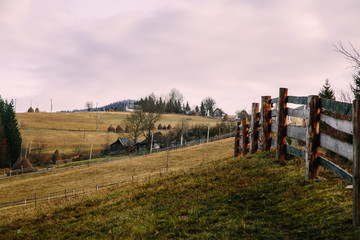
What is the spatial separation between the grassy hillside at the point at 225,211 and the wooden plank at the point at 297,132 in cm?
88

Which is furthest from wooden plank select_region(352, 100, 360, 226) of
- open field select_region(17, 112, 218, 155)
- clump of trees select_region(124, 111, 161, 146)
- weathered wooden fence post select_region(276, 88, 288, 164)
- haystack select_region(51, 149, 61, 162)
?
haystack select_region(51, 149, 61, 162)

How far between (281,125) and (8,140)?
80.1m

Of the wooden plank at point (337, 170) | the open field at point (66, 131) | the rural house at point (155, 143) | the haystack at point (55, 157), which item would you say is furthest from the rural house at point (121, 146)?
the wooden plank at point (337, 170)

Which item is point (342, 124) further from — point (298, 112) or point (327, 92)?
point (327, 92)

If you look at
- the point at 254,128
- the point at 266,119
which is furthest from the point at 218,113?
the point at 266,119

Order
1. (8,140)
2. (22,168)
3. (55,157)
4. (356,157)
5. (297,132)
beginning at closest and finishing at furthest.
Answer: (356,157), (297,132), (22,168), (55,157), (8,140)

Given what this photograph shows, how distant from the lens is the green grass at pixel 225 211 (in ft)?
15.3

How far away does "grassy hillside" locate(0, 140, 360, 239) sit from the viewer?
468 centimetres

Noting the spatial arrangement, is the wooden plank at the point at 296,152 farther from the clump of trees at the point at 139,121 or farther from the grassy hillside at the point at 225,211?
the clump of trees at the point at 139,121

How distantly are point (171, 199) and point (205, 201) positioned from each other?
133cm

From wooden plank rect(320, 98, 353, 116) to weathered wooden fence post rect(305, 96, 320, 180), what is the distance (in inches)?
7.5

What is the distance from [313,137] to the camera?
20.9ft

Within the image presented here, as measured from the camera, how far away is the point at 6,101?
258 ft

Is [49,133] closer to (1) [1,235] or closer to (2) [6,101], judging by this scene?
(2) [6,101]
